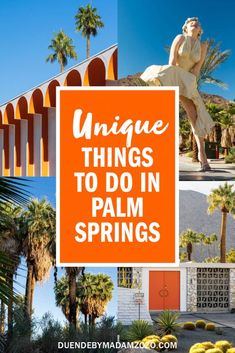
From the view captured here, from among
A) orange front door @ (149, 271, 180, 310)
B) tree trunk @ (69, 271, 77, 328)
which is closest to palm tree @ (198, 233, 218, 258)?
orange front door @ (149, 271, 180, 310)

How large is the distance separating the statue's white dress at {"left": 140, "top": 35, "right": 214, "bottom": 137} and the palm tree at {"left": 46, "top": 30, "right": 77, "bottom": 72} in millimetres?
10194

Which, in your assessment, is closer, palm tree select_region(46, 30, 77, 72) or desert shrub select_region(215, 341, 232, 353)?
desert shrub select_region(215, 341, 232, 353)

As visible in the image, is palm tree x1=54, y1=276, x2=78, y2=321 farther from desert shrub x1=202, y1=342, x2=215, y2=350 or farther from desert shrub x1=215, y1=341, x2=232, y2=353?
desert shrub x1=202, y1=342, x2=215, y2=350

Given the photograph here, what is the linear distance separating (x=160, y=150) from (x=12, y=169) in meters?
4.59

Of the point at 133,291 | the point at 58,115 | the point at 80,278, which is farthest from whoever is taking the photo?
the point at 80,278

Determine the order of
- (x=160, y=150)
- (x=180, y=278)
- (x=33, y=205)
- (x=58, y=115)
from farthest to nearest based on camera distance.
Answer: (x=33, y=205) < (x=180, y=278) < (x=160, y=150) < (x=58, y=115)

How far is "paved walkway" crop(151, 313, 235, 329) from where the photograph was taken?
2248 cm

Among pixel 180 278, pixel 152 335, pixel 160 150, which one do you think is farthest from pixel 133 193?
pixel 180 278

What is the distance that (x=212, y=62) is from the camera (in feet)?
64.1

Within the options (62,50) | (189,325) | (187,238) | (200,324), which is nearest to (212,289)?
(200,324)

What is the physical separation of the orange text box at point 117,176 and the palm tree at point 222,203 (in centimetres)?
429

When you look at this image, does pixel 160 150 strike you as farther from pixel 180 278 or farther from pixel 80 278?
pixel 80 278

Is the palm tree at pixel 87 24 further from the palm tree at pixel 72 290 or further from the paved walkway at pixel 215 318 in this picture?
the paved walkway at pixel 215 318
